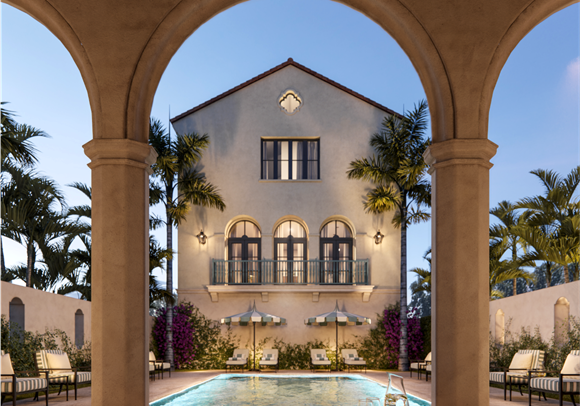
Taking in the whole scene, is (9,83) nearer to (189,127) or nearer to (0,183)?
(0,183)

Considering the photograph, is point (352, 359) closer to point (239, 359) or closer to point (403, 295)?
point (403, 295)

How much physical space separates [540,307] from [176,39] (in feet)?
32.4

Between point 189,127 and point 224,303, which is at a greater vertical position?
point 189,127

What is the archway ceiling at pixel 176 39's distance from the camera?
188 inches

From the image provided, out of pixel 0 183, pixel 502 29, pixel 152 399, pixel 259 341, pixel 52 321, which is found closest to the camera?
pixel 502 29

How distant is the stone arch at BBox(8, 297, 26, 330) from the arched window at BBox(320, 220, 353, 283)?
10203 millimetres

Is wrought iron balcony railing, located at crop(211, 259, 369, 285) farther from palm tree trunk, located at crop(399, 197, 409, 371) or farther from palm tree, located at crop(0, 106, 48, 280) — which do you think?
palm tree, located at crop(0, 106, 48, 280)

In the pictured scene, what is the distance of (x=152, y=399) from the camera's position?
9289mm

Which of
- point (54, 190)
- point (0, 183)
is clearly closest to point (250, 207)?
point (54, 190)

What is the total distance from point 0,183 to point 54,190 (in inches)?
49.8

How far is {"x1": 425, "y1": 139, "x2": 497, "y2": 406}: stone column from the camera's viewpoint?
4660 millimetres

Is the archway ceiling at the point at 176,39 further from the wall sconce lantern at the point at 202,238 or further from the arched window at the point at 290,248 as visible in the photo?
the arched window at the point at 290,248

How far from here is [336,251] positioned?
18516 mm

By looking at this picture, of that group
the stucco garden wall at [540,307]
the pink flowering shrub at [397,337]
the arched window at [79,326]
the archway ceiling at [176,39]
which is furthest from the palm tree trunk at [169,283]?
the archway ceiling at [176,39]
